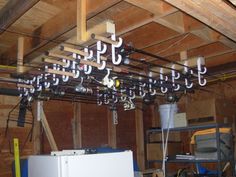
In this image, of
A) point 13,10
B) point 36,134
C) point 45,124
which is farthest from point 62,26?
point 36,134

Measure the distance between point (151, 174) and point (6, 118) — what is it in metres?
2.10

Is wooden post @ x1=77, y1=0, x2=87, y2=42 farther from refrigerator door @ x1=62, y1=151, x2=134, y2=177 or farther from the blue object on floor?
the blue object on floor

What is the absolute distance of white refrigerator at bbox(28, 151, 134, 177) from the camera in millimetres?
2125

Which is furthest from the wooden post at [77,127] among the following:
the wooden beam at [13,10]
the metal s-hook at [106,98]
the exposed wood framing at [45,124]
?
the wooden beam at [13,10]

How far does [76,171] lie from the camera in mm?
2143

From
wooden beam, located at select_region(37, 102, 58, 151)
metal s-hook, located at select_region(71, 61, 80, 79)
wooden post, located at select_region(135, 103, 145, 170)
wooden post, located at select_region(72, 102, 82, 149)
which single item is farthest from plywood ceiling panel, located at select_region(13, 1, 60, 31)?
wooden post, located at select_region(135, 103, 145, 170)

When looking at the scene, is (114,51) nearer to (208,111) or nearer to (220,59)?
(208,111)

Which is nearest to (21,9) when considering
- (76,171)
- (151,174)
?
(76,171)

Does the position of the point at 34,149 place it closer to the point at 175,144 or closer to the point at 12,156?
the point at 12,156

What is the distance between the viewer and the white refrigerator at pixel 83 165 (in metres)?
2.12

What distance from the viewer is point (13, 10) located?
2.19 metres

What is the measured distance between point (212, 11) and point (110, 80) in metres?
0.96

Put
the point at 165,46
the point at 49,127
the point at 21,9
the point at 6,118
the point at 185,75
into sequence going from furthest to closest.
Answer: the point at 49,127, the point at 6,118, the point at 165,46, the point at 185,75, the point at 21,9

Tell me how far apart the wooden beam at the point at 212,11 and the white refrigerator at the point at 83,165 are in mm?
1185
